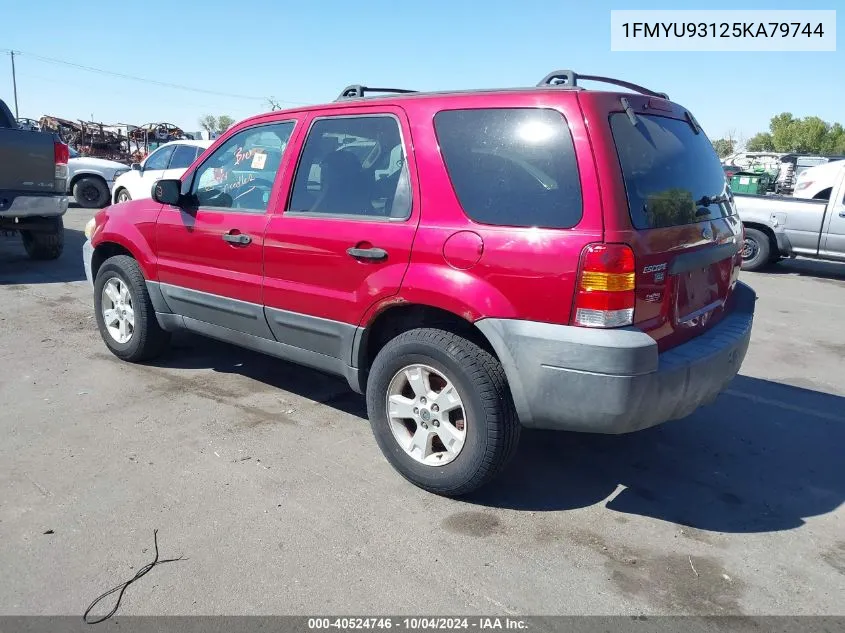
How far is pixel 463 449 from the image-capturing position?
127 inches

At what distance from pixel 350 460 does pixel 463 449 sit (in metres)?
0.79

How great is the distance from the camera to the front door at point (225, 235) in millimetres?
4152

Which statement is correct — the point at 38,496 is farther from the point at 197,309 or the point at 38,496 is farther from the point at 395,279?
the point at 395,279

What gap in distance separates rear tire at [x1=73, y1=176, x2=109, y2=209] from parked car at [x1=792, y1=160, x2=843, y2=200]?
49.1 ft

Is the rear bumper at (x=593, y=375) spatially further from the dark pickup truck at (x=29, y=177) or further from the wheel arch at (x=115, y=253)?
the dark pickup truck at (x=29, y=177)

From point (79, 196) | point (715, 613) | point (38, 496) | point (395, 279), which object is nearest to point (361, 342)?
point (395, 279)

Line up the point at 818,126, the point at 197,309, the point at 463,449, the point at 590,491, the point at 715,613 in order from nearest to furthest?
the point at 715,613
the point at 463,449
the point at 590,491
the point at 197,309
the point at 818,126

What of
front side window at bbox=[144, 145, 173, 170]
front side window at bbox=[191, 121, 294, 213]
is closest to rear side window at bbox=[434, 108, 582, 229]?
front side window at bbox=[191, 121, 294, 213]

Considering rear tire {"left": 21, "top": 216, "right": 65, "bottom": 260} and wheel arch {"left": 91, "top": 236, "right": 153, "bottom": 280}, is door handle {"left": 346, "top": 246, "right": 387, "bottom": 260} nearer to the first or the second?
wheel arch {"left": 91, "top": 236, "right": 153, "bottom": 280}

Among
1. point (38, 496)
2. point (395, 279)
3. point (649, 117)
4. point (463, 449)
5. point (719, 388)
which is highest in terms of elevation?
point (649, 117)

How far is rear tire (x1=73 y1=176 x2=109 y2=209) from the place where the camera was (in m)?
16.6

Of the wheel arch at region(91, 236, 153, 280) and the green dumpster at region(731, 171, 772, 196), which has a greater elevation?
the green dumpster at region(731, 171, 772, 196)

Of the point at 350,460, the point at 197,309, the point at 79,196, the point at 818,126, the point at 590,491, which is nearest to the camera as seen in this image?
the point at 590,491

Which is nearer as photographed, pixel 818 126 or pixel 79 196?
pixel 79 196
